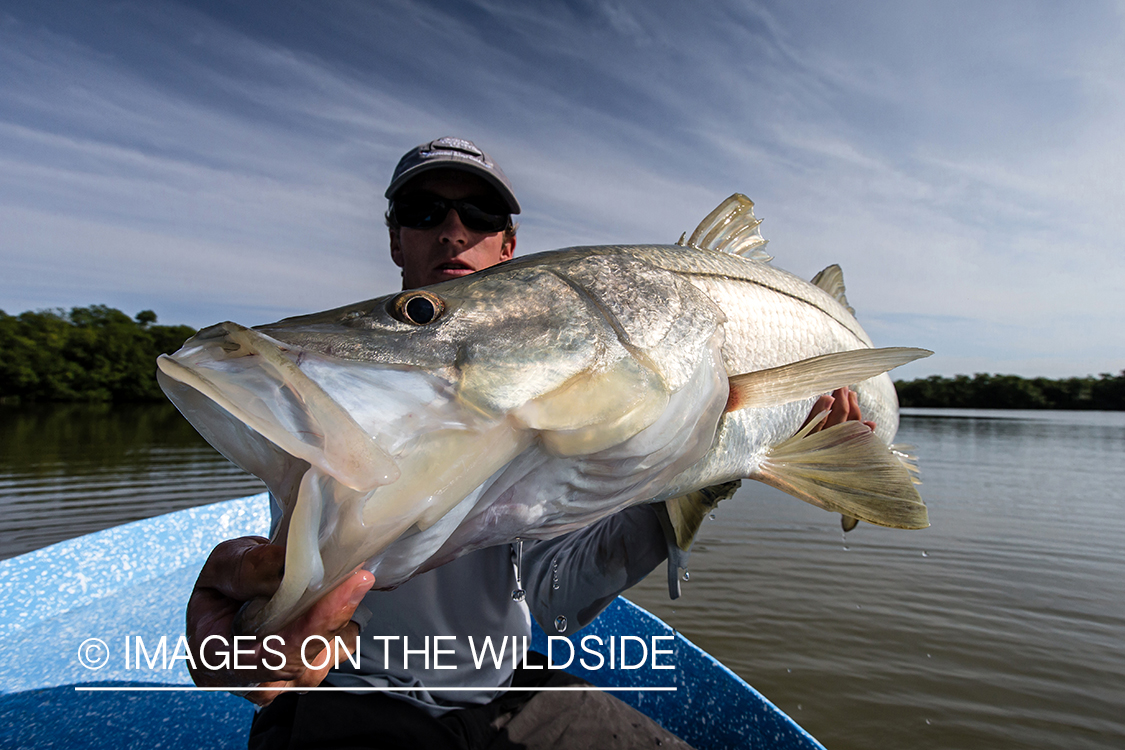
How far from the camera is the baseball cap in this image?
2.97 meters

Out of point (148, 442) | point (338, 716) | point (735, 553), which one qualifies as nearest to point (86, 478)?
point (148, 442)

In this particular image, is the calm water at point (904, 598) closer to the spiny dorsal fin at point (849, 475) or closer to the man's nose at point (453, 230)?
the spiny dorsal fin at point (849, 475)

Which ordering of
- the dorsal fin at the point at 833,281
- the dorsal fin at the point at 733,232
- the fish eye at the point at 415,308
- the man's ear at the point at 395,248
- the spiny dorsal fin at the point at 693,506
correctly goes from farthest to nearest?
1. the man's ear at the point at 395,248
2. the dorsal fin at the point at 833,281
3. the dorsal fin at the point at 733,232
4. the spiny dorsal fin at the point at 693,506
5. the fish eye at the point at 415,308

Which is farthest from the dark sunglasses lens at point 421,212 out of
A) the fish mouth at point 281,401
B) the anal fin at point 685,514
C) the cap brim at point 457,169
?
the fish mouth at point 281,401

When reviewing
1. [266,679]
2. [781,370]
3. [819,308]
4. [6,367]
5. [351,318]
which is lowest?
[266,679]

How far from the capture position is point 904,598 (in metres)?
7.41

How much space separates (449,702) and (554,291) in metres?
1.68

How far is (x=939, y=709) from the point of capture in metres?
4.91

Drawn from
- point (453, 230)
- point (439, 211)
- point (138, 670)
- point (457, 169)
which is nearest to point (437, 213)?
point (439, 211)

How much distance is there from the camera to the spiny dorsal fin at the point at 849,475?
1.59 metres

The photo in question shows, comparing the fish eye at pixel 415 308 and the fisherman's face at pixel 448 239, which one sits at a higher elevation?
the fisherman's face at pixel 448 239

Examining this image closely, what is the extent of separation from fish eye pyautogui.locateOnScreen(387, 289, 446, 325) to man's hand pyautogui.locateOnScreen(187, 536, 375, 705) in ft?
1.53

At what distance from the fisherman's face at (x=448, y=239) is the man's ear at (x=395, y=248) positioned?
0.26 metres

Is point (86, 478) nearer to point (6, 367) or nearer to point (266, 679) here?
point (266, 679)
